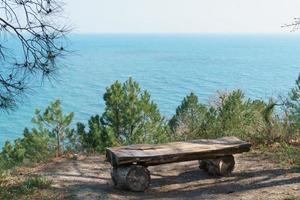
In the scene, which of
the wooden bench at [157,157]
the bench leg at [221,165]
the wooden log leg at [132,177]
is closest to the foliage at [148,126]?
the bench leg at [221,165]

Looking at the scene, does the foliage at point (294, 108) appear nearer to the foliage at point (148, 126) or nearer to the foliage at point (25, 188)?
the foliage at point (148, 126)

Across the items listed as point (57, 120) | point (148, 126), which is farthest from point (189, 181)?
point (57, 120)

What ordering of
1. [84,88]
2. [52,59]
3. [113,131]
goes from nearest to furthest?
[52,59] < [113,131] < [84,88]

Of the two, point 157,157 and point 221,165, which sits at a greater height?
point 157,157

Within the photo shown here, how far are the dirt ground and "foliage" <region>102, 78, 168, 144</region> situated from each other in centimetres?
964

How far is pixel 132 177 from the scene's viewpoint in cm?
789

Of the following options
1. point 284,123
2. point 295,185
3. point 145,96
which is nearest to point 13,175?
point 295,185

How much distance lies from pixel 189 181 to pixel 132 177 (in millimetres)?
1296

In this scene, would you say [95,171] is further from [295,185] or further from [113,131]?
[113,131]

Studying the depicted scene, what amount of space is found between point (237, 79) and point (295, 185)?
286 ft

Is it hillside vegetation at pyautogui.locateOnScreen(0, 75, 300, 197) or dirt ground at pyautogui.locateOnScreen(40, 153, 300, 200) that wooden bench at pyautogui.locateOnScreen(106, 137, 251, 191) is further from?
hillside vegetation at pyautogui.locateOnScreen(0, 75, 300, 197)

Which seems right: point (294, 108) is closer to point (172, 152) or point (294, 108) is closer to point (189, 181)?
point (189, 181)

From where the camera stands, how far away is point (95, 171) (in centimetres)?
956

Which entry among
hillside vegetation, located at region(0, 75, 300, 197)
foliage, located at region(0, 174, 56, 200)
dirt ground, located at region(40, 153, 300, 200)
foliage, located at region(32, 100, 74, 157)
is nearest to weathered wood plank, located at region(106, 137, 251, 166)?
dirt ground, located at region(40, 153, 300, 200)
